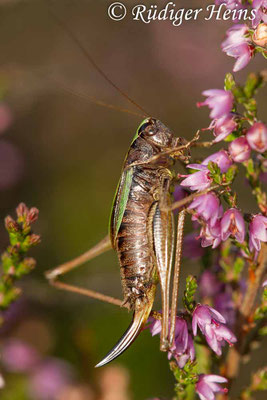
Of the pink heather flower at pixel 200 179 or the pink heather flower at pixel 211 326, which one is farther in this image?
the pink heather flower at pixel 200 179

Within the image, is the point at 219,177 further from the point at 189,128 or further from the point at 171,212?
the point at 189,128

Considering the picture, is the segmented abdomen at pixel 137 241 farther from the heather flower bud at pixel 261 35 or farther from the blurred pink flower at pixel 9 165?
the blurred pink flower at pixel 9 165

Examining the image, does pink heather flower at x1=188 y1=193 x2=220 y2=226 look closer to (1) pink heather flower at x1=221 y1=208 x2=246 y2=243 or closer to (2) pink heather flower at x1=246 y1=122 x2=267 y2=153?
(1) pink heather flower at x1=221 y1=208 x2=246 y2=243

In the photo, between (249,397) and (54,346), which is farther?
(54,346)

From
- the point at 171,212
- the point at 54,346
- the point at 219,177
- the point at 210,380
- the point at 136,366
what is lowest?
the point at 136,366

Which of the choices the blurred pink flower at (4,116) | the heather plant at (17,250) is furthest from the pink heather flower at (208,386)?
the blurred pink flower at (4,116)

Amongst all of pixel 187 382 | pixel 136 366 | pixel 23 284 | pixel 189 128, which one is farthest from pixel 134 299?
pixel 189 128

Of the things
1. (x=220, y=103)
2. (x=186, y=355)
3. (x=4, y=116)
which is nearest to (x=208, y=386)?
→ (x=186, y=355)

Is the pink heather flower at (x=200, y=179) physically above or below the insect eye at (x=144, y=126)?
below
